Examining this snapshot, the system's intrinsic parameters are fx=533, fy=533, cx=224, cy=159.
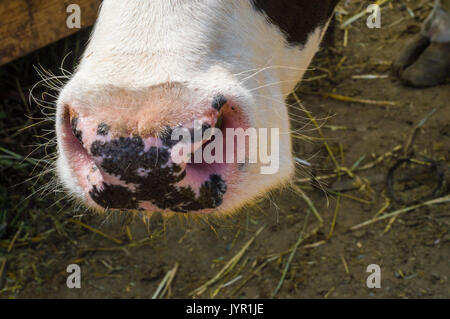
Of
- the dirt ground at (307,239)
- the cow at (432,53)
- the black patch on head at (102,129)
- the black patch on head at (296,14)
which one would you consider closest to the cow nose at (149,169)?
the black patch on head at (102,129)

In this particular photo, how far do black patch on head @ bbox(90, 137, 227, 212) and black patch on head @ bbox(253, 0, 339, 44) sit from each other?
0.59 metres

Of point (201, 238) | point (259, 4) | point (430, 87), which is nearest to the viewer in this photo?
point (259, 4)

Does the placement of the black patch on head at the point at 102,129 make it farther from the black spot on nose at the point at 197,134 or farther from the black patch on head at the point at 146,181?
the black spot on nose at the point at 197,134

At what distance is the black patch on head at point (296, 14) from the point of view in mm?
1591

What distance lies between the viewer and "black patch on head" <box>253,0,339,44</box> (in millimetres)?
1591

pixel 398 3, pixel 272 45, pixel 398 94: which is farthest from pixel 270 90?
pixel 398 3

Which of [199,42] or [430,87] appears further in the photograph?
[430,87]

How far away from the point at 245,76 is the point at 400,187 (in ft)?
4.92

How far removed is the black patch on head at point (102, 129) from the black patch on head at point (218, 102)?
0.24m

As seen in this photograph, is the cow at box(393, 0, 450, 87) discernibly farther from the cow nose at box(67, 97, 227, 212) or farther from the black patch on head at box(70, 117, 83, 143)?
the black patch on head at box(70, 117, 83, 143)

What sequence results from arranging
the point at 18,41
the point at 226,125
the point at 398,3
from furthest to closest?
the point at 398,3 → the point at 18,41 → the point at 226,125

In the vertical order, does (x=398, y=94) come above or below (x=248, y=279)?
above

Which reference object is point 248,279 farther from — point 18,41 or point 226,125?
point 18,41

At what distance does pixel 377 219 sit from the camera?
2.52 metres
